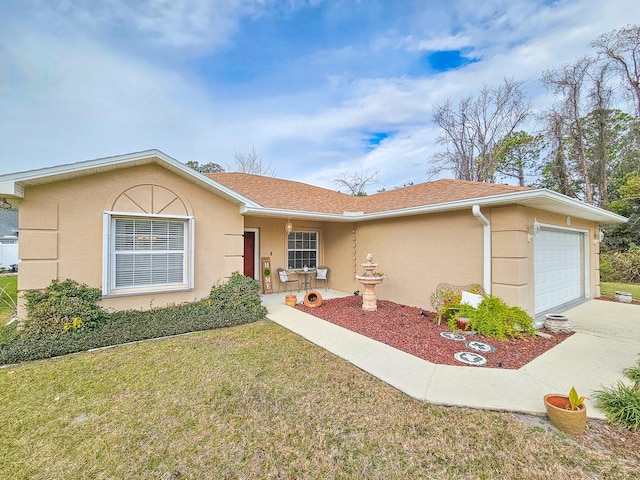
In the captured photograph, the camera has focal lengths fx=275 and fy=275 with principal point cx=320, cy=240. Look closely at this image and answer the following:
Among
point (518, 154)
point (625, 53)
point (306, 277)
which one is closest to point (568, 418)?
point (306, 277)

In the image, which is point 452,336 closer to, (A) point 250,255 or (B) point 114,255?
(A) point 250,255

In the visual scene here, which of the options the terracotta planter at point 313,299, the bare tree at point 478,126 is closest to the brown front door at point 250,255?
the terracotta planter at point 313,299

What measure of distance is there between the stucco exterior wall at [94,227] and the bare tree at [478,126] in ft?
71.4

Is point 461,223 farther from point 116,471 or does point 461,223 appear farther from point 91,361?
point 91,361

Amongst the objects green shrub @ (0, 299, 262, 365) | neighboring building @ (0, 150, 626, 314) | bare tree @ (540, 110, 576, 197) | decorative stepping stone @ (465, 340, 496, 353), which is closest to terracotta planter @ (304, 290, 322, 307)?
green shrub @ (0, 299, 262, 365)

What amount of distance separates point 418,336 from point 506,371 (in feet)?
5.49

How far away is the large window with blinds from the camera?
20.0ft

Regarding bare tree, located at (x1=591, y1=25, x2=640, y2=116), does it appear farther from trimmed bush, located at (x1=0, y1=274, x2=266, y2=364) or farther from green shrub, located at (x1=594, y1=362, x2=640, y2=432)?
trimmed bush, located at (x1=0, y1=274, x2=266, y2=364)

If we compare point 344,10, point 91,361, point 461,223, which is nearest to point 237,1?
point 344,10

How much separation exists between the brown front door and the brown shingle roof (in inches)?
63.8

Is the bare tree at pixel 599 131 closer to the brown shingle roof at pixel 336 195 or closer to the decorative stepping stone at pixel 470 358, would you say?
the brown shingle roof at pixel 336 195

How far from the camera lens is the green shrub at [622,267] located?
12.8 metres

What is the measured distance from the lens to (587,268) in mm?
9258

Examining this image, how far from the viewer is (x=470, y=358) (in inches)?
175
